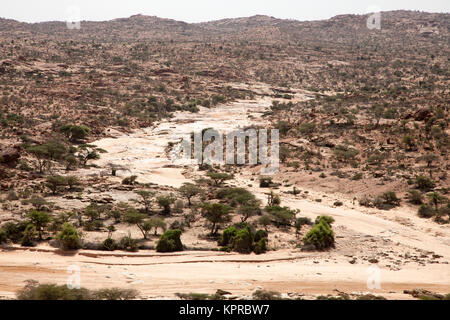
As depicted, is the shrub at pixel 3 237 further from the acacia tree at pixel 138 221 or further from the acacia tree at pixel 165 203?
the acacia tree at pixel 165 203

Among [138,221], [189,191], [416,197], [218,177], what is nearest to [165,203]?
[189,191]

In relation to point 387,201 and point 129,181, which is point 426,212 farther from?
point 129,181

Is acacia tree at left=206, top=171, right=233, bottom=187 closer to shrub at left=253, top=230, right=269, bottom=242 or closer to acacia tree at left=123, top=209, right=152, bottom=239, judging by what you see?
acacia tree at left=123, top=209, right=152, bottom=239

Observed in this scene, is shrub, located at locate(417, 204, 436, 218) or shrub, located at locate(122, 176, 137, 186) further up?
shrub, located at locate(122, 176, 137, 186)

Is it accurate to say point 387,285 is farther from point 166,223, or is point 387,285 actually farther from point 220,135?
point 220,135

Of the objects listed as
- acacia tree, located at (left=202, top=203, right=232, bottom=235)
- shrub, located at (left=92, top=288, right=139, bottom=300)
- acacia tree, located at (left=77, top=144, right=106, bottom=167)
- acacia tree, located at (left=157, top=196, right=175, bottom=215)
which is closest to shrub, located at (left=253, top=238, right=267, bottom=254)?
acacia tree, located at (left=202, top=203, right=232, bottom=235)

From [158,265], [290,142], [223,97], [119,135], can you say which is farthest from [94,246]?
[223,97]
